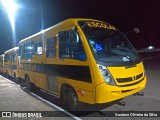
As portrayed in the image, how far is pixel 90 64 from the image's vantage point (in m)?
6.16

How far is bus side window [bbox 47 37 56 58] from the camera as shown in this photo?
8.30m

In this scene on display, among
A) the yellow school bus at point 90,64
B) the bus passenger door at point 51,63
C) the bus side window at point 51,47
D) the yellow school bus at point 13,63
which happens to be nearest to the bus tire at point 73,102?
the yellow school bus at point 90,64

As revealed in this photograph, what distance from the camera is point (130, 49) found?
7344mm

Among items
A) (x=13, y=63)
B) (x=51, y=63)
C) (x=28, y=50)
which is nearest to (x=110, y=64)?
(x=51, y=63)

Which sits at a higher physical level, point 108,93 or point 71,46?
point 71,46

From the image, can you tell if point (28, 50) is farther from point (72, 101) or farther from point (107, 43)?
point (107, 43)

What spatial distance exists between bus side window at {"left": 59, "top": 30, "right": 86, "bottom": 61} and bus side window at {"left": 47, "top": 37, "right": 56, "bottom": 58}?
23.9 inches

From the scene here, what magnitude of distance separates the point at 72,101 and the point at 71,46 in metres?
1.77

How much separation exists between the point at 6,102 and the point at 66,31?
4.38 metres

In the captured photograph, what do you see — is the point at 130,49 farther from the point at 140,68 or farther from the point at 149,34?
the point at 149,34

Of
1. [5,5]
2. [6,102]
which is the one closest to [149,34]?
[5,5]

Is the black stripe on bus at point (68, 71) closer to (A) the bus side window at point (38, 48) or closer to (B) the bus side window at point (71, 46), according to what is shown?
(B) the bus side window at point (71, 46)

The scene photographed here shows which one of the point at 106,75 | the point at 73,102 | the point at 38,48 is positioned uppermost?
the point at 38,48

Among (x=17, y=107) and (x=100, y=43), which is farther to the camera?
(x=17, y=107)
